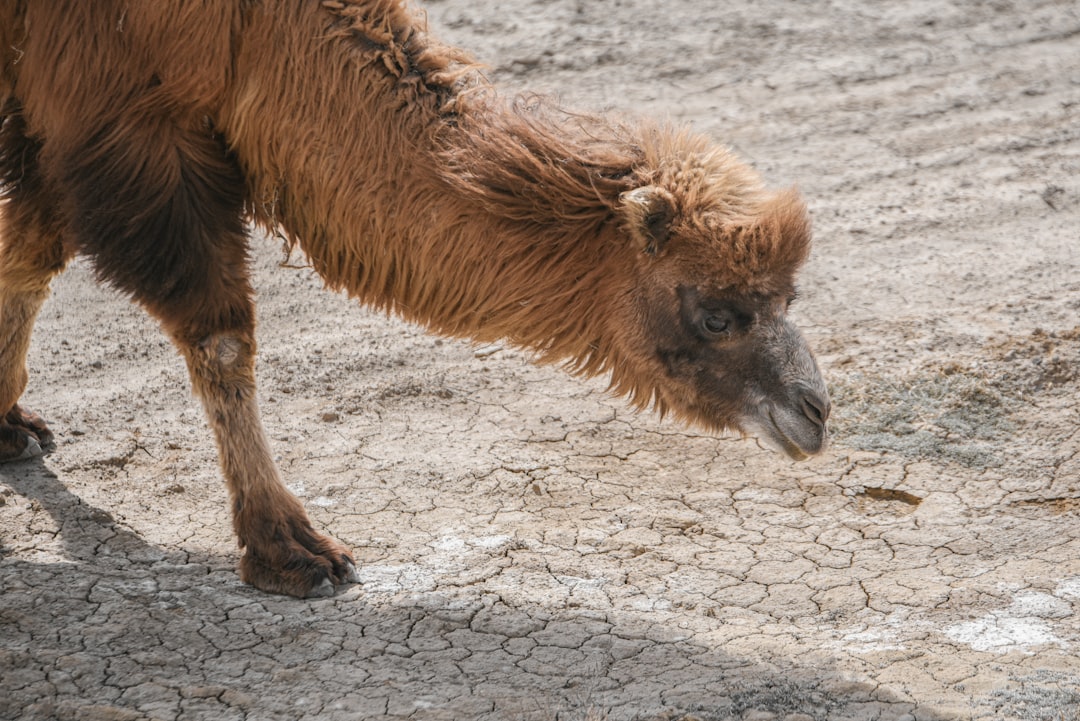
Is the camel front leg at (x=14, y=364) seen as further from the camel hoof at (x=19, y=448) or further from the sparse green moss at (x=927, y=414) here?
the sparse green moss at (x=927, y=414)

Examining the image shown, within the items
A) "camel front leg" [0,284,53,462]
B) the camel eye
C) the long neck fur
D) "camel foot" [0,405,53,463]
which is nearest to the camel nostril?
the camel eye

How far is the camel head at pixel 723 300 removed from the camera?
15.9ft

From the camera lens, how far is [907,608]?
5203 mm

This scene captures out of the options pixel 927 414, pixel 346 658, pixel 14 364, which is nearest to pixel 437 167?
pixel 346 658

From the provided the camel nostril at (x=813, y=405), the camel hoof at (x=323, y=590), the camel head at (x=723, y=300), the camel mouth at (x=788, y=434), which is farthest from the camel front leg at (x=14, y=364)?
the camel nostril at (x=813, y=405)

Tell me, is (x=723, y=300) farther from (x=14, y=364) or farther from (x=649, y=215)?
(x=14, y=364)

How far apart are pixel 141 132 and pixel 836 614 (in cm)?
320

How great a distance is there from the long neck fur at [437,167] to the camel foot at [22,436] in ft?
6.14

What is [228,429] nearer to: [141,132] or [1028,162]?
[141,132]

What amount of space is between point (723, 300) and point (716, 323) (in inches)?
3.8

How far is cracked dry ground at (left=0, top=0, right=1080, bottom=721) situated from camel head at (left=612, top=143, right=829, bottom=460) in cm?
83

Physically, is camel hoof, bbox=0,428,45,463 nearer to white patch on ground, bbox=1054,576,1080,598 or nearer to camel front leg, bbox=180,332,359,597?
camel front leg, bbox=180,332,359,597

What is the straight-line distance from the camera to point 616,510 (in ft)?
19.6

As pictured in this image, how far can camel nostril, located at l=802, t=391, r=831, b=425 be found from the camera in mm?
4910
